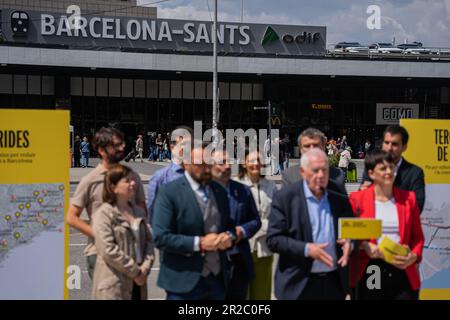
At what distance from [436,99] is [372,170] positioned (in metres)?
44.8

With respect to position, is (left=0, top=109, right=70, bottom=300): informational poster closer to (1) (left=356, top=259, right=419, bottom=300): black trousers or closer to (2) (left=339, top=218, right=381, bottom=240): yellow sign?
(2) (left=339, top=218, right=381, bottom=240): yellow sign

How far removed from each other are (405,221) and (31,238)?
126 inches

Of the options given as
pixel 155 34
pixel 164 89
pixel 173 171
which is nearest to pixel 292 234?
pixel 173 171

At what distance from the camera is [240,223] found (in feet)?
16.5

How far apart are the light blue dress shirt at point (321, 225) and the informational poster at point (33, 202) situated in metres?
2.22

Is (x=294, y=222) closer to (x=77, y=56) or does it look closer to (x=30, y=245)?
(x=30, y=245)

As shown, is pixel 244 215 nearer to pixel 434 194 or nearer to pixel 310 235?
pixel 310 235

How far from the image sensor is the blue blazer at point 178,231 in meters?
4.43

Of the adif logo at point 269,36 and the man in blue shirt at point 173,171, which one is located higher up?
the adif logo at point 269,36

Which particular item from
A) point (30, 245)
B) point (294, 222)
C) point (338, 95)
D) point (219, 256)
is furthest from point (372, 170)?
point (338, 95)

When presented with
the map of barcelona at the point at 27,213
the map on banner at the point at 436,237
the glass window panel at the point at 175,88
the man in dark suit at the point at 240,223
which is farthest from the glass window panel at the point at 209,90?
the man in dark suit at the point at 240,223

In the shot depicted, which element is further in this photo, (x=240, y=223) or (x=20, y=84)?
(x=20, y=84)

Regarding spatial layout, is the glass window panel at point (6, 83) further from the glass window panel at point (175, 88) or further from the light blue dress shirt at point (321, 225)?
the light blue dress shirt at point (321, 225)

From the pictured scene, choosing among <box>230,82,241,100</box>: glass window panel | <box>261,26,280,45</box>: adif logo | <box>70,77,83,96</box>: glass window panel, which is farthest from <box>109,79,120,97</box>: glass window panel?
<box>261,26,280,45</box>: adif logo
